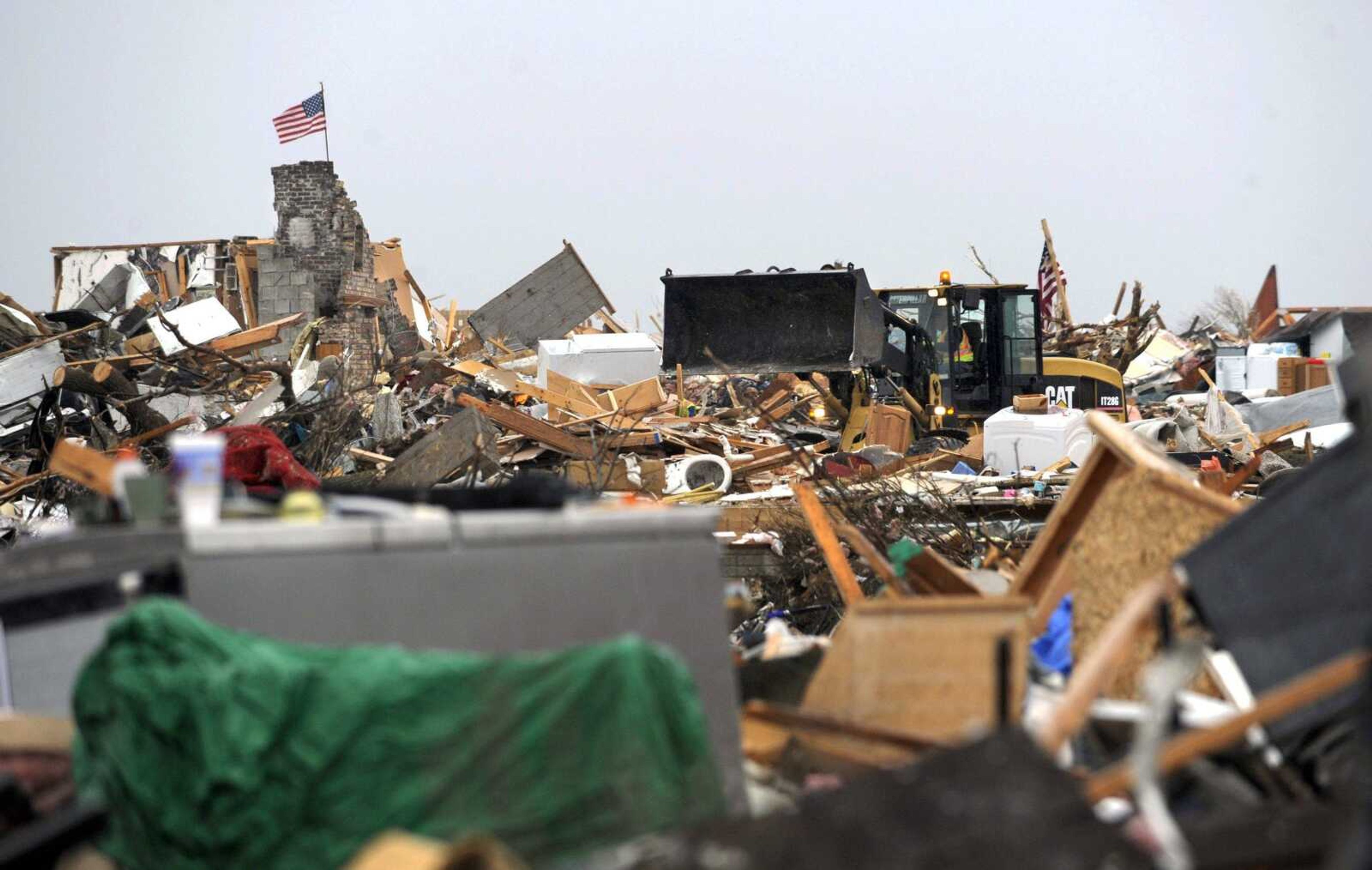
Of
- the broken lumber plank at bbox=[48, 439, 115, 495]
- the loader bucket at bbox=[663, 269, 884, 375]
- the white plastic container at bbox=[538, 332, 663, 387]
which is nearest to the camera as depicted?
the broken lumber plank at bbox=[48, 439, 115, 495]

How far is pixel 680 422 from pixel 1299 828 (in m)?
13.4

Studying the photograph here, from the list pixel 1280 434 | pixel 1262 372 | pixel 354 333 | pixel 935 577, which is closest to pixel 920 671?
pixel 935 577

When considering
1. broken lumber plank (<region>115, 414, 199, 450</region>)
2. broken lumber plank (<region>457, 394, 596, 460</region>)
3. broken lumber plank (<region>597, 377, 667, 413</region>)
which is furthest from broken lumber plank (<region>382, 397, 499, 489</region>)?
broken lumber plank (<region>597, 377, 667, 413</region>)

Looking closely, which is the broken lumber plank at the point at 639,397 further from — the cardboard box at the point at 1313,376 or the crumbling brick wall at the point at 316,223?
the crumbling brick wall at the point at 316,223

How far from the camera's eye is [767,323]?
1541 cm

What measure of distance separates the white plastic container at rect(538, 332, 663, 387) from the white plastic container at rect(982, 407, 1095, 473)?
7397 mm

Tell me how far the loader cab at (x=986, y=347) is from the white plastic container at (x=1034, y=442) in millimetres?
3208

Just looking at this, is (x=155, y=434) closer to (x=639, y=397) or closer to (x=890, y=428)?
(x=639, y=397)

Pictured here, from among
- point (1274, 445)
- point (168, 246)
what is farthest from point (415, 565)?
point (168, 246)

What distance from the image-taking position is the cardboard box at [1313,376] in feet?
78.5

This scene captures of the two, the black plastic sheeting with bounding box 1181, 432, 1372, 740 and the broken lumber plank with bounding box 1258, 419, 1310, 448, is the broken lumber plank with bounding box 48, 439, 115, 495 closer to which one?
the black plastic sheeting with bounding box 1181, 432, 1372, 740

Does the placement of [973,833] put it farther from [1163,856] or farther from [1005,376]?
[1005,376]

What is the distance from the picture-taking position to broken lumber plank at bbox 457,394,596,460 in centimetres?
1316

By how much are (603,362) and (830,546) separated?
1473cm
